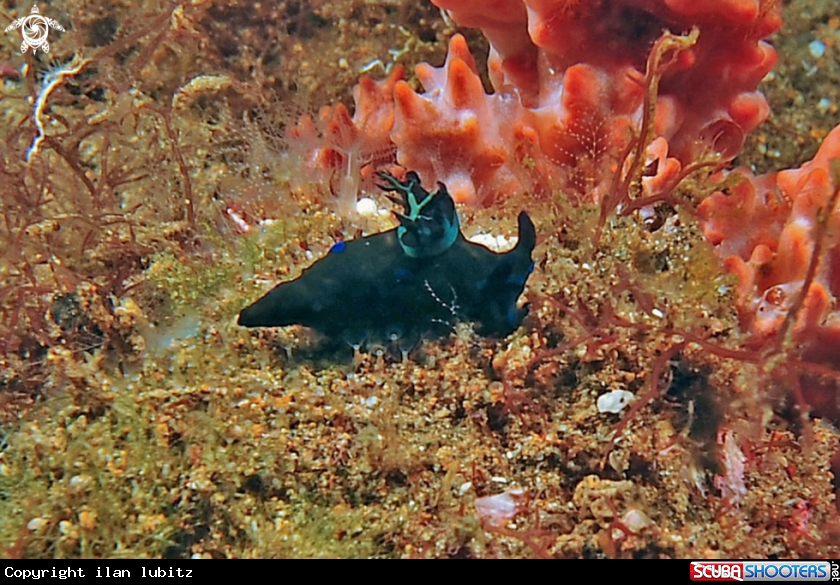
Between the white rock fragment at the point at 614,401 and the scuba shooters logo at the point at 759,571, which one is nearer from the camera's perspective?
the scuba shooters logo at the point at 759,571

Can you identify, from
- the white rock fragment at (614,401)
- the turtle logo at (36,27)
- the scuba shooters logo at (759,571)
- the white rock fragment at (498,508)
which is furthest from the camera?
the turtle logo at (36,27)

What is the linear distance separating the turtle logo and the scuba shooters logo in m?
5.48

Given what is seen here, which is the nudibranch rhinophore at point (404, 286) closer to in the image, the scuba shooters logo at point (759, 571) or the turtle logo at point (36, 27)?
the scuba shooters logo at point (759, 571)

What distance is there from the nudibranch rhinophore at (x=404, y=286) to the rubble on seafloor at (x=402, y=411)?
0.13 meters

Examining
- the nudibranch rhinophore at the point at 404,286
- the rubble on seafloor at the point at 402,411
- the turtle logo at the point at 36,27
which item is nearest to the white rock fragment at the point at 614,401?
the rubble on seafloor at the point at 402,411

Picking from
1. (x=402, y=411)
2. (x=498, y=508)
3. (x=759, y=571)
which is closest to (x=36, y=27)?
(x=402, y=411)

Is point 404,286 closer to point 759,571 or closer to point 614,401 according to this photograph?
point 614,401

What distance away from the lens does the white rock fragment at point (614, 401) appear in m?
2.39

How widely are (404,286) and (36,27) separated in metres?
4.30

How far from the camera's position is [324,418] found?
2.38 metres

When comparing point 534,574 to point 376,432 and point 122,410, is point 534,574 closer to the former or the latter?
point 376,432

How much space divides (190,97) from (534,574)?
4.00 metres

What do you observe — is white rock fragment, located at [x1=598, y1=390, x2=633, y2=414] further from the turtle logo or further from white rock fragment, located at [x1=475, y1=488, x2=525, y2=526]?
the turtle logo

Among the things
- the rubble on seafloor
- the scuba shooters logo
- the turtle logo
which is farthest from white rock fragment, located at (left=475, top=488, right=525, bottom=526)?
the turtle logo
